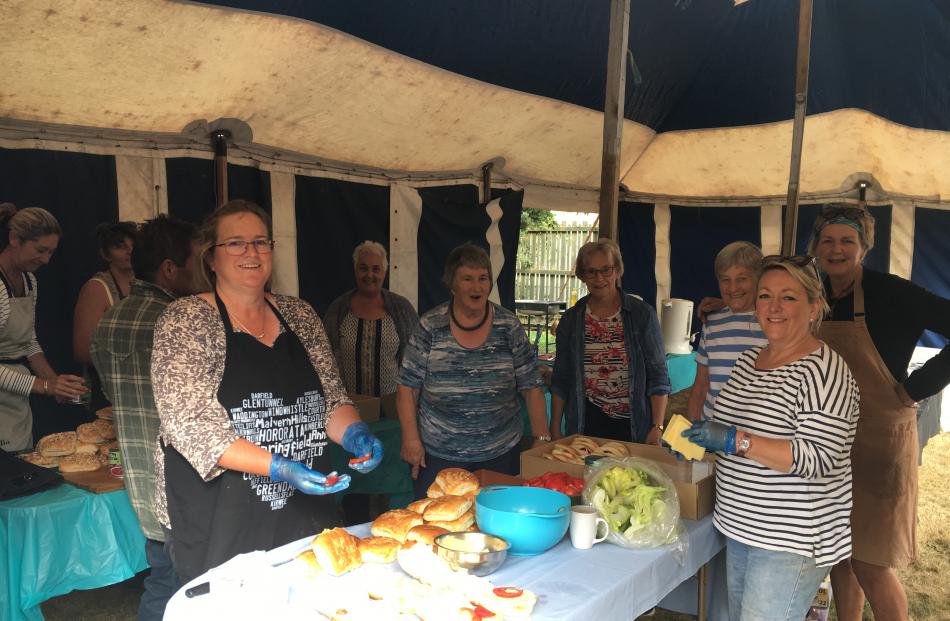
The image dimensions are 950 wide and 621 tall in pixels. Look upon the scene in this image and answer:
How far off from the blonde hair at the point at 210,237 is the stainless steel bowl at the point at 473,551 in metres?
1.10

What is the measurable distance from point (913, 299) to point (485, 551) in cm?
200

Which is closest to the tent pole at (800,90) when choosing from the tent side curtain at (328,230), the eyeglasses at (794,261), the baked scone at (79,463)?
the tent side curtain at (328,230)

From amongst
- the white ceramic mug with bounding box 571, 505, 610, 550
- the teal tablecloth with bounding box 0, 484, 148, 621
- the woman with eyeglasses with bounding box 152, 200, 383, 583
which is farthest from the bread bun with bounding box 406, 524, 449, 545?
the teal tablecloth with bounding box 0, 484, 148, 621

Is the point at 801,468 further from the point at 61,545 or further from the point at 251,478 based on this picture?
the point at 61,545

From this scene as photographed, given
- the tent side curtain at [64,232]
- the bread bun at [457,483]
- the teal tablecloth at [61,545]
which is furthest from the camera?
the tent side curtain at [64,232]

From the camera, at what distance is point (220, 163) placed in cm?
445

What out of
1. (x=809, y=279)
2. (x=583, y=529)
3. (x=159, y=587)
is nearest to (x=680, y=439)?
(x=583, y=529)

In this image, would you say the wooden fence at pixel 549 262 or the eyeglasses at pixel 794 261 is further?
the wooden fence at pixel 549 262

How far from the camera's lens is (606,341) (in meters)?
3.45

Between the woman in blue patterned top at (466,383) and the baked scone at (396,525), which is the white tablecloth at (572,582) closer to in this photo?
the baked scone at (396,525)

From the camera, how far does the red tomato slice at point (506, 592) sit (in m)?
1.62

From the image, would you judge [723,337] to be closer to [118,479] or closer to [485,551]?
[485,551]

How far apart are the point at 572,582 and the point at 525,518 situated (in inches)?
8.2

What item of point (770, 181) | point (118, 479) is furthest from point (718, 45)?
point (118, 479)
